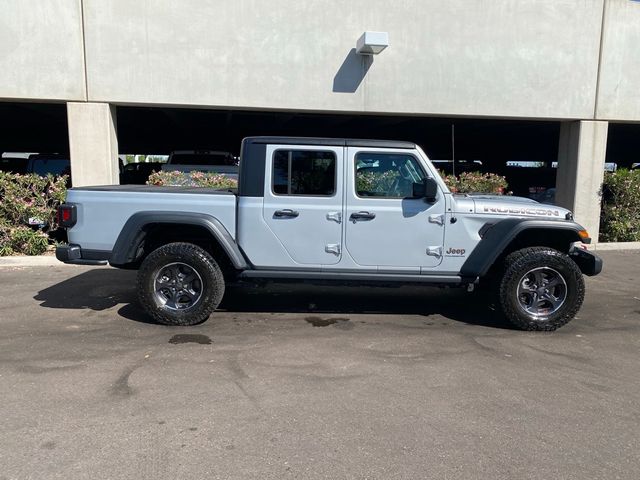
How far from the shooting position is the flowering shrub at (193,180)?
377 inches

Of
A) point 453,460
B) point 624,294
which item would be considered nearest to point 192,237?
point 453,460

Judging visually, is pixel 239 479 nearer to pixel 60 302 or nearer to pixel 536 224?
pixel 536 224

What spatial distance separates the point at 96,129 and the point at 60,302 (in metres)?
4.36

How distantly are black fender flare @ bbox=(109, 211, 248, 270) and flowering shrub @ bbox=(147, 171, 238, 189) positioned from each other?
4346 millimetres

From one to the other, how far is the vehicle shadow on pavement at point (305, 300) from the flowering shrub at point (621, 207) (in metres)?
6.01

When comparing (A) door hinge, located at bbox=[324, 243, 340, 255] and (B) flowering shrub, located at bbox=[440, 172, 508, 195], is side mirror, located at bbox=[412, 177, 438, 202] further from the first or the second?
(B) flowering shrub, located at bbox=[440, 172, 508, 195]

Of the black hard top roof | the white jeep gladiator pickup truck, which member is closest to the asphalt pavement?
the white jeep gladiator pickup truck

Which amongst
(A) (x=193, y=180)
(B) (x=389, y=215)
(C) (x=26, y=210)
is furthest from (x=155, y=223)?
(C) (x=26, y=210)

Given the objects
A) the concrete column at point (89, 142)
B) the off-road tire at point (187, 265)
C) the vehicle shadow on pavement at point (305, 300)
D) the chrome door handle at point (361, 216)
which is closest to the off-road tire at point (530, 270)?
the vehicle shadow on pavement at point (305, 300)

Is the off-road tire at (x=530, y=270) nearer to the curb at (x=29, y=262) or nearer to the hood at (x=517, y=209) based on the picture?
the hood at (x=517, y=209)

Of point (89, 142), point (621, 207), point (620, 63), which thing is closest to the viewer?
point (89, 142)

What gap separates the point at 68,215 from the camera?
5309 mm

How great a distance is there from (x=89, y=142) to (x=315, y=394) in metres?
7.71

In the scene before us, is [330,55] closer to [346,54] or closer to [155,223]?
[346,54]
